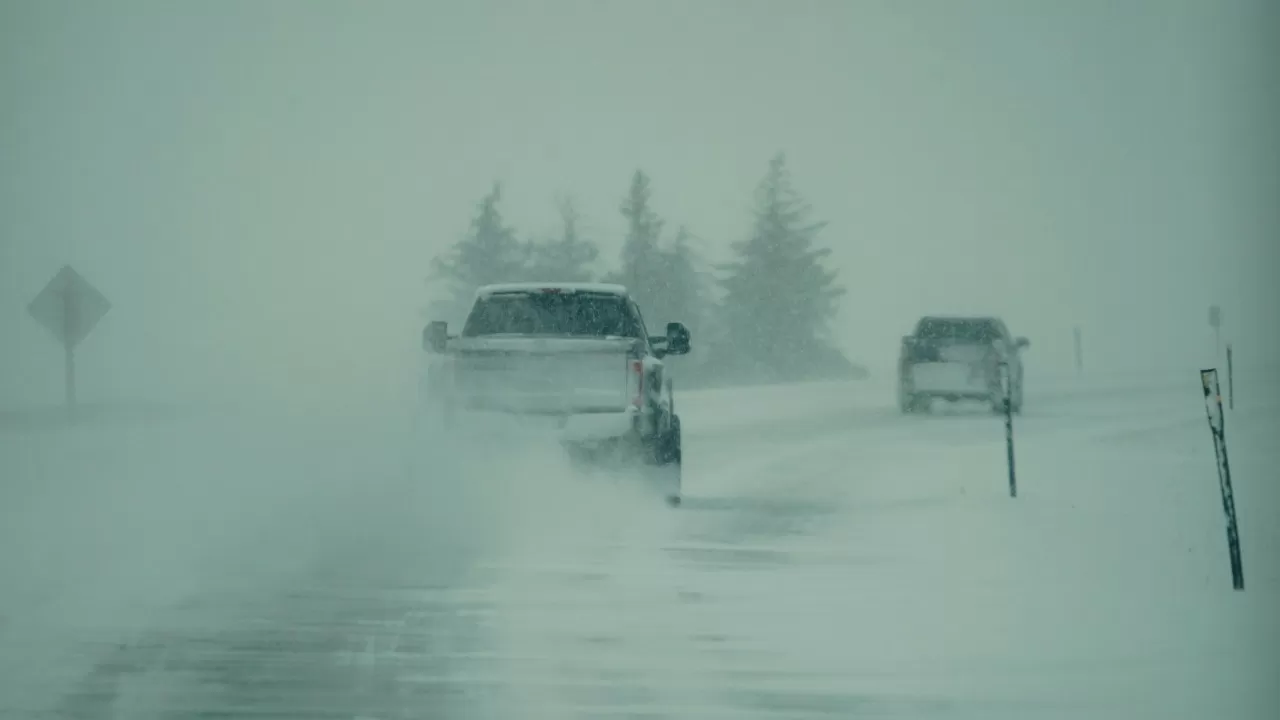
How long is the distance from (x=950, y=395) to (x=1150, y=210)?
101m

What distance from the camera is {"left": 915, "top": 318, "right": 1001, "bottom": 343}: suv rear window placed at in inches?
1098

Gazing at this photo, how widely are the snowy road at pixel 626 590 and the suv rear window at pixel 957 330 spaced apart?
8884 mm

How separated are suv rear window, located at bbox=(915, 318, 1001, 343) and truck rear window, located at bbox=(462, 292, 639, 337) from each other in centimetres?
1399

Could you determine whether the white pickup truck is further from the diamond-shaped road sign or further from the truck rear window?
the diamond-shaped road sign

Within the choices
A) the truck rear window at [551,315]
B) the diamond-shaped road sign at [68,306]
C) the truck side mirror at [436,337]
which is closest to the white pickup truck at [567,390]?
the truck side mirror at [436,337]

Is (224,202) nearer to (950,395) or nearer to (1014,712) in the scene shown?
(950,395)

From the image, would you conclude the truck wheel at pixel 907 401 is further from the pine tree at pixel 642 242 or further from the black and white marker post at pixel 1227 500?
the pine tree at pixel 642 242

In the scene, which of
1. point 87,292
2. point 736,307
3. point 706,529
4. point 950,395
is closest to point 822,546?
point 706,529

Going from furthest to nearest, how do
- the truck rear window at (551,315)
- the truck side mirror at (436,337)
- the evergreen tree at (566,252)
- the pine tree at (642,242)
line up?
the evergreen tree at (566,252) → the pine tree at (642,242) → the truck rear window at (551,315) → the truck side mirror at (436,337)

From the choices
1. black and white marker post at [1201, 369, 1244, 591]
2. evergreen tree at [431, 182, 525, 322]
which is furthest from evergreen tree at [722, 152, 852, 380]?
black and white marker post at [1201, 369, 1244, 591]

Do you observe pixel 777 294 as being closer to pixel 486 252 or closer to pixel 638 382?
pixel 486 252

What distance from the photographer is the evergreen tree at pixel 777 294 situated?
219 ft

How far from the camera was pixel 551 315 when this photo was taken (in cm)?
1473

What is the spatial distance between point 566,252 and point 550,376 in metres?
55.7
